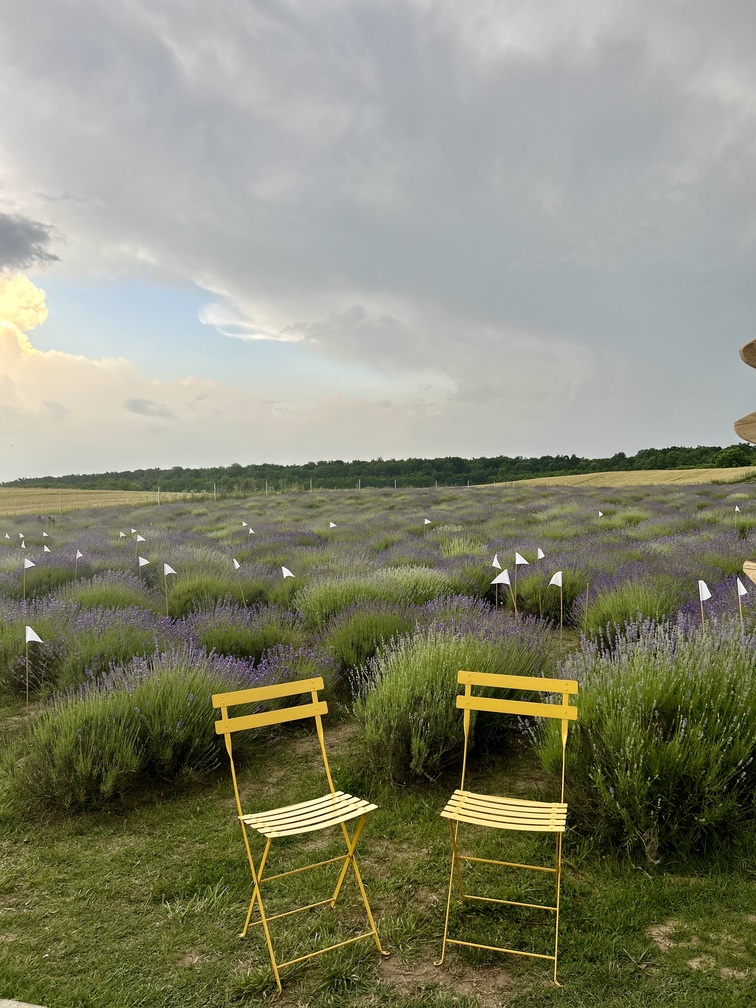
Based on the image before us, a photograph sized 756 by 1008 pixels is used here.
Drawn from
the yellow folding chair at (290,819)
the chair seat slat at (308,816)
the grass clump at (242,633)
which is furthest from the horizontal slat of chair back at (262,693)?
the grass clump at (242,633)

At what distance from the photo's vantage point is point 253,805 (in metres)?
4.38

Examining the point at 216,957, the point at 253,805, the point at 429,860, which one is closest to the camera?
the point at 216,957

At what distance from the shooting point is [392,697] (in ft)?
15.3

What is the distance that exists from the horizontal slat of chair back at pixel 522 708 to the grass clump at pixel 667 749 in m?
0.56

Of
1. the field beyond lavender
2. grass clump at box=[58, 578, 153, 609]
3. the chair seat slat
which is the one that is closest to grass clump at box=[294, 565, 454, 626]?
the field beyond lavender

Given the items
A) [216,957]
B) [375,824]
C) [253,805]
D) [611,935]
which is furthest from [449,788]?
[216,957]

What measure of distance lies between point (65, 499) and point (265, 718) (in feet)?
104

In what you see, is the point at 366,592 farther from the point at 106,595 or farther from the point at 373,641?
the point at 106,595

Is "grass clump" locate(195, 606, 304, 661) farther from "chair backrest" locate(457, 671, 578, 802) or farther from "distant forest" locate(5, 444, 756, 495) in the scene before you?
"distant forest" locate(5, 444, 756, 495)

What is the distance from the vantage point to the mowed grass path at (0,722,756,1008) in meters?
2.72

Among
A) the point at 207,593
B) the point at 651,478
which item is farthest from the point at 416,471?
the point at 207,593

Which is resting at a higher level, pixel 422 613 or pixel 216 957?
pixel 422 613

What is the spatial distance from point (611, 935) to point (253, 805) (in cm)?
223

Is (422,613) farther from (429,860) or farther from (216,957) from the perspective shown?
(216,957)
